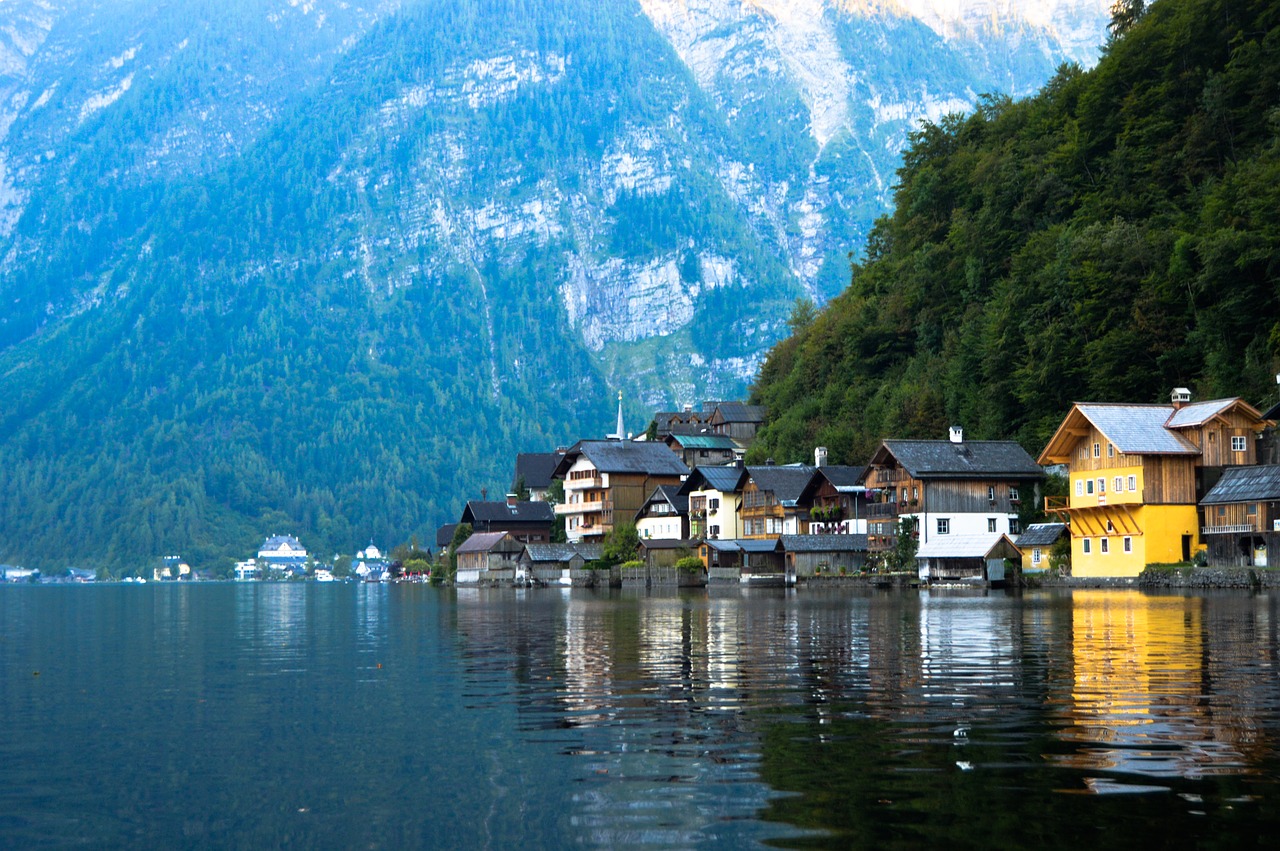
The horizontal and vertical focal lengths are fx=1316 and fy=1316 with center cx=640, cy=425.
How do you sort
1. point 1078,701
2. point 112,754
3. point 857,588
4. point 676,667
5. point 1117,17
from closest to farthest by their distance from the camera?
point 112,754 → point 1078,701 → point 676,667 → point 857,588 → point 1117,17

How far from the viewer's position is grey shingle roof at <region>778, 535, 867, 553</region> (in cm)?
9106

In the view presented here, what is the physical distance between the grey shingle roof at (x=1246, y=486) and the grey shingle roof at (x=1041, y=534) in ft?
36.9

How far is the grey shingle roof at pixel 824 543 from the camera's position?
9106 cm

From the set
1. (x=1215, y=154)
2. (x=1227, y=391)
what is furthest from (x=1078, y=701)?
(x=1215, y=154)

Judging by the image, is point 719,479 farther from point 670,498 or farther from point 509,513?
point 509,513

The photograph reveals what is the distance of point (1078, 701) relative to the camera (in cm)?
1869

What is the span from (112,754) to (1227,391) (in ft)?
229

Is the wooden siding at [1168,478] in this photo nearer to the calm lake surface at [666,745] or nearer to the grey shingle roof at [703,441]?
the calm lake surface at [666,745]

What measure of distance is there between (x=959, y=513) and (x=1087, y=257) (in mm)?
18330

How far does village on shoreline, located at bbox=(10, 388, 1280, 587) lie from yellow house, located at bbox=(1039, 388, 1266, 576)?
9 cm

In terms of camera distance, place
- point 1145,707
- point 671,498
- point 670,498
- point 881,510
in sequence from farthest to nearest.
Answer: point 670,498
point 671,498
point 881,510
point 1145,707

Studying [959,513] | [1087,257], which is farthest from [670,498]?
[1087,257]

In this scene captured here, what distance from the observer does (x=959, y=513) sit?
83.3 m

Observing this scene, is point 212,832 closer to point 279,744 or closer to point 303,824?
point 303,824
